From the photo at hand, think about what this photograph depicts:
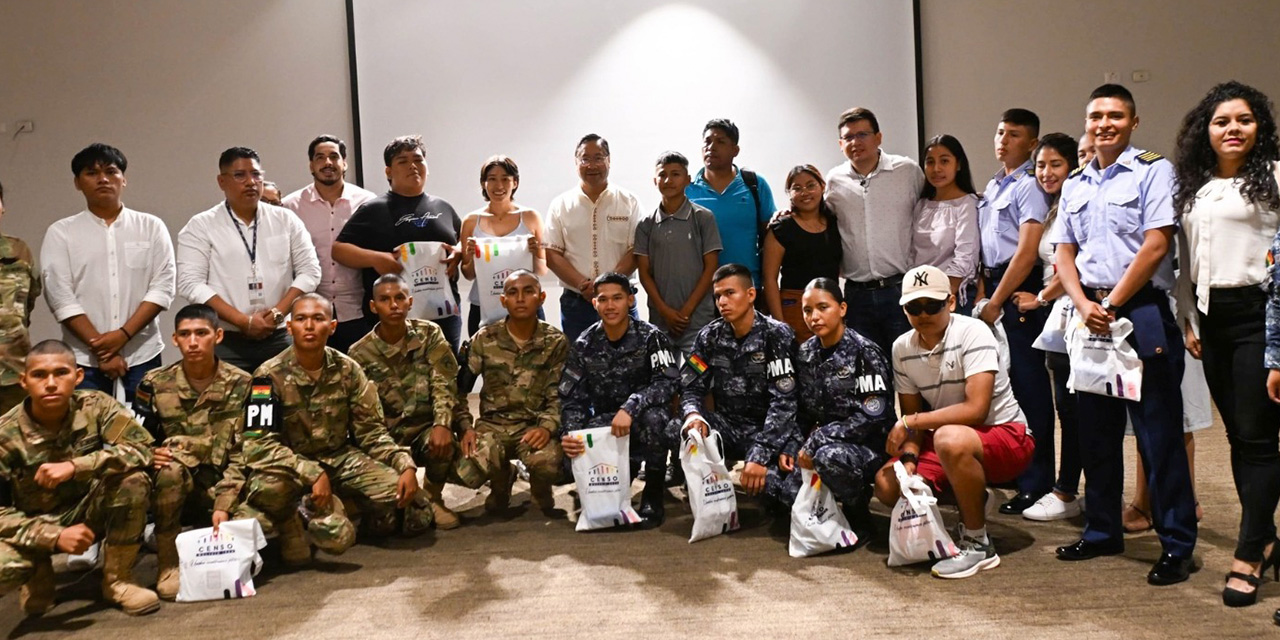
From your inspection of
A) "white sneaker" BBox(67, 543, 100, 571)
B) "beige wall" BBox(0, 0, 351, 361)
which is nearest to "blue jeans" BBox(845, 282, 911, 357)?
"white sneaker" BBox(67, 543, 100, 571)

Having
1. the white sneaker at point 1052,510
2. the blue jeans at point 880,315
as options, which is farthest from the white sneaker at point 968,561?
the blue jeans at point 880,315

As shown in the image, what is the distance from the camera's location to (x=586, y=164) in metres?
4.45

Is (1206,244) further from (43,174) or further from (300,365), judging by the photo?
(43,174)

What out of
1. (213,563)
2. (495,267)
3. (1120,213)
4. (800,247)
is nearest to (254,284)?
(495,267)

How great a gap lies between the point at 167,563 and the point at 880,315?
2953 mm

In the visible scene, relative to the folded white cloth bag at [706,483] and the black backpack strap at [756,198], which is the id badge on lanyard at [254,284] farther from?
the black backpack strap at [756,198]

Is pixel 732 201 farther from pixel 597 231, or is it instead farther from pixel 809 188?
pixel 597 231

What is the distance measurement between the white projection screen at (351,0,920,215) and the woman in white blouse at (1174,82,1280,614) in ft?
13.5

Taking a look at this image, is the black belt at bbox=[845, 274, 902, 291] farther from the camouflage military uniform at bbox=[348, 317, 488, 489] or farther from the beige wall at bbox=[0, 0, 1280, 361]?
the beige wall at bbox=[0, 0, 1280, 361]

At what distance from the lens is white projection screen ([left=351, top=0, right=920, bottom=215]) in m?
6.72

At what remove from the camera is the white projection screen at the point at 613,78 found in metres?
6.72

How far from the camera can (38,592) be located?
3.11 meters

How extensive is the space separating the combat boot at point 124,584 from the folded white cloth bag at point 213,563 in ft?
0.34

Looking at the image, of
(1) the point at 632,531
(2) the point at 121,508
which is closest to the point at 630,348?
(1) the point at 632,531
